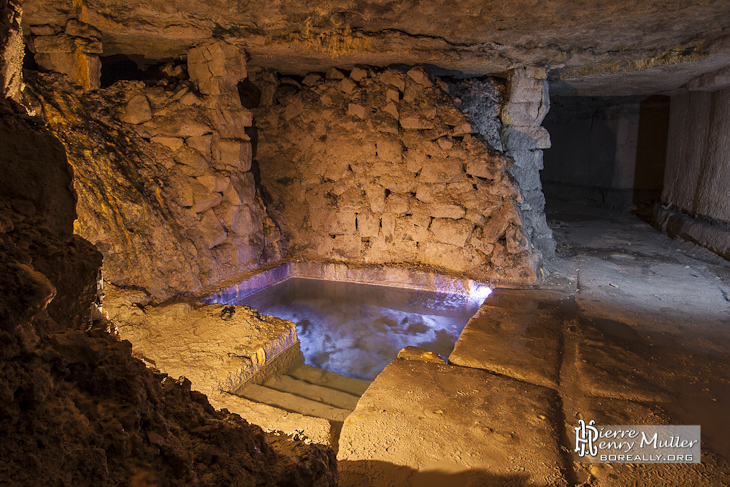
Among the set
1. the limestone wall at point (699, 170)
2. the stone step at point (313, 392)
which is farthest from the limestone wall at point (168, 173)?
the limestone wall at point (699, 170)

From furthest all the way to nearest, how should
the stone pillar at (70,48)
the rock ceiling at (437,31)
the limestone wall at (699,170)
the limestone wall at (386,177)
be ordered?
the limestone wall at (699,170)
the limestone wall at (386,177)
the stone pillar at (70,48)
the rock ceiling at (437,31)

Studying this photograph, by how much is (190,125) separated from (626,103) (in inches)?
280

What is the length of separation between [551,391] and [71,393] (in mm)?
2052

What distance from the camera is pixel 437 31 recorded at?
11.8ft

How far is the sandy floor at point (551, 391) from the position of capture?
1.70 metres

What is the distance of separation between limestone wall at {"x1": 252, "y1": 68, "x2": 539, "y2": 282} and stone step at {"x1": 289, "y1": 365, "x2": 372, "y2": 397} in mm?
1776

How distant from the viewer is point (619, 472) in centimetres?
169

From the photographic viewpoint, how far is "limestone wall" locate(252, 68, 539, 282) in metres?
4.31

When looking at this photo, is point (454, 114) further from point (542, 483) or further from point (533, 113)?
point (542, 483)

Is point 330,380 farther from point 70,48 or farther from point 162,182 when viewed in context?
point 70,48

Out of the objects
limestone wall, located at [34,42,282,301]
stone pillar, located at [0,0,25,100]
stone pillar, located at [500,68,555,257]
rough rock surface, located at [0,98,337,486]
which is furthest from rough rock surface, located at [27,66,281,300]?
stone pillar, located at [500,68,555,257]

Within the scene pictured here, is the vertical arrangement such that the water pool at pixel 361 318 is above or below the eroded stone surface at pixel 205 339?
below

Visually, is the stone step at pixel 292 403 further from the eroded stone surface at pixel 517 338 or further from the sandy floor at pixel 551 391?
the eroded stone surface at pixel 517 338

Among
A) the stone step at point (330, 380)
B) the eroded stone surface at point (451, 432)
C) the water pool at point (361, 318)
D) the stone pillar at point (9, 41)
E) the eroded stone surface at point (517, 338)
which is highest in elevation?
the stone pillar at point (9, 41)
